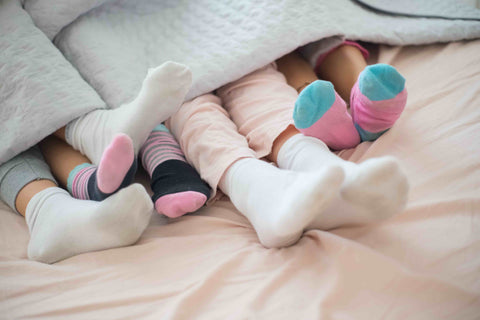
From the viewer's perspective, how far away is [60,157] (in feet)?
2.85

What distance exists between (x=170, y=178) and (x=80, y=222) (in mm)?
171

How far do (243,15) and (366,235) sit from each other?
2.07 feet

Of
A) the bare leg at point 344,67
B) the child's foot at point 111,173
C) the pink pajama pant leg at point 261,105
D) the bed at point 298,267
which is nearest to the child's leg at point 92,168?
the child's foot at point 111,173

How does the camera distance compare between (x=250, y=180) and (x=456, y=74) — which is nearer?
(x=250, y=180)

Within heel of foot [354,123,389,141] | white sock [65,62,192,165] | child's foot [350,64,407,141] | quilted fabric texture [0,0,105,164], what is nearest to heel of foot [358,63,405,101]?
child's foot [350,64,407,141]

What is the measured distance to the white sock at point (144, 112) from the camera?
0.72m

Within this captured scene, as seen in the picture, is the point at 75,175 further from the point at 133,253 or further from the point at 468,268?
the point at 468,268

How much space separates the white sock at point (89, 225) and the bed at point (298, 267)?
0.02 m

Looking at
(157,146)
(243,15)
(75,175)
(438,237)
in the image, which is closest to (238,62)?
(243,15)

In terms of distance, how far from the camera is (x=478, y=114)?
30.9 inches

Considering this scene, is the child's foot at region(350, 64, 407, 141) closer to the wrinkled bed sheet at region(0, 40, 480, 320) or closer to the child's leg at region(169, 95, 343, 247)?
the wrinkled bed sheet at region(0, 40, 480, 320)

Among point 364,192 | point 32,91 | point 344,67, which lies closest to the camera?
point 364,192

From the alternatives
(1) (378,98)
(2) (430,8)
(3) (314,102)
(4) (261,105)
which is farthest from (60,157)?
(2) (430,8)

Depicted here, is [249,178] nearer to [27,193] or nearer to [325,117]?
[325,117]
